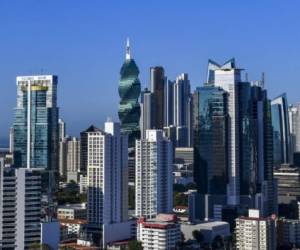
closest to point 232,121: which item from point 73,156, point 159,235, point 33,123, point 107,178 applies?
point 107,178

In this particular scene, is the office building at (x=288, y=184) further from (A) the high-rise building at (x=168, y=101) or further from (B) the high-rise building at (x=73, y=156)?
(A) the high-rise building at (x=168, y=101)

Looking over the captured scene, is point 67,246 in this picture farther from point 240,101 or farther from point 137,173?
point 240,101

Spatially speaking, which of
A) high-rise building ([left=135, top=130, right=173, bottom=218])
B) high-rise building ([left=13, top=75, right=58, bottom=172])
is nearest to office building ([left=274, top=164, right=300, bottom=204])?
high-rise building ([left=135, top=130, right=173, bottom=218])

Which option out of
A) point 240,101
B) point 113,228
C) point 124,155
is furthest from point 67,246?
point 240,101

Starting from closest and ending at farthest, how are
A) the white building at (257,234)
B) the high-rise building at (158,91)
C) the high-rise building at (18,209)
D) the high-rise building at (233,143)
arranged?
the high-rise building at (18,209), the white building at (257,234), the high-rise building at (233,143), the high-rise building at (158,91)

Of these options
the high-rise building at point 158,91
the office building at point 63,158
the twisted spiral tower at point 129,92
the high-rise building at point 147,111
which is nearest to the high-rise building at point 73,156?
the office building at point 63,158

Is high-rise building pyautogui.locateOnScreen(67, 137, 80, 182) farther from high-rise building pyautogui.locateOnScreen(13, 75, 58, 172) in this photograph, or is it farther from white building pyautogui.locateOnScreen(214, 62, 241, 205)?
white building pyautogui.locateOnScreen(214, 62, 241, 205)

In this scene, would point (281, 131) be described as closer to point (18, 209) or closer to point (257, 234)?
point (257, 234)
